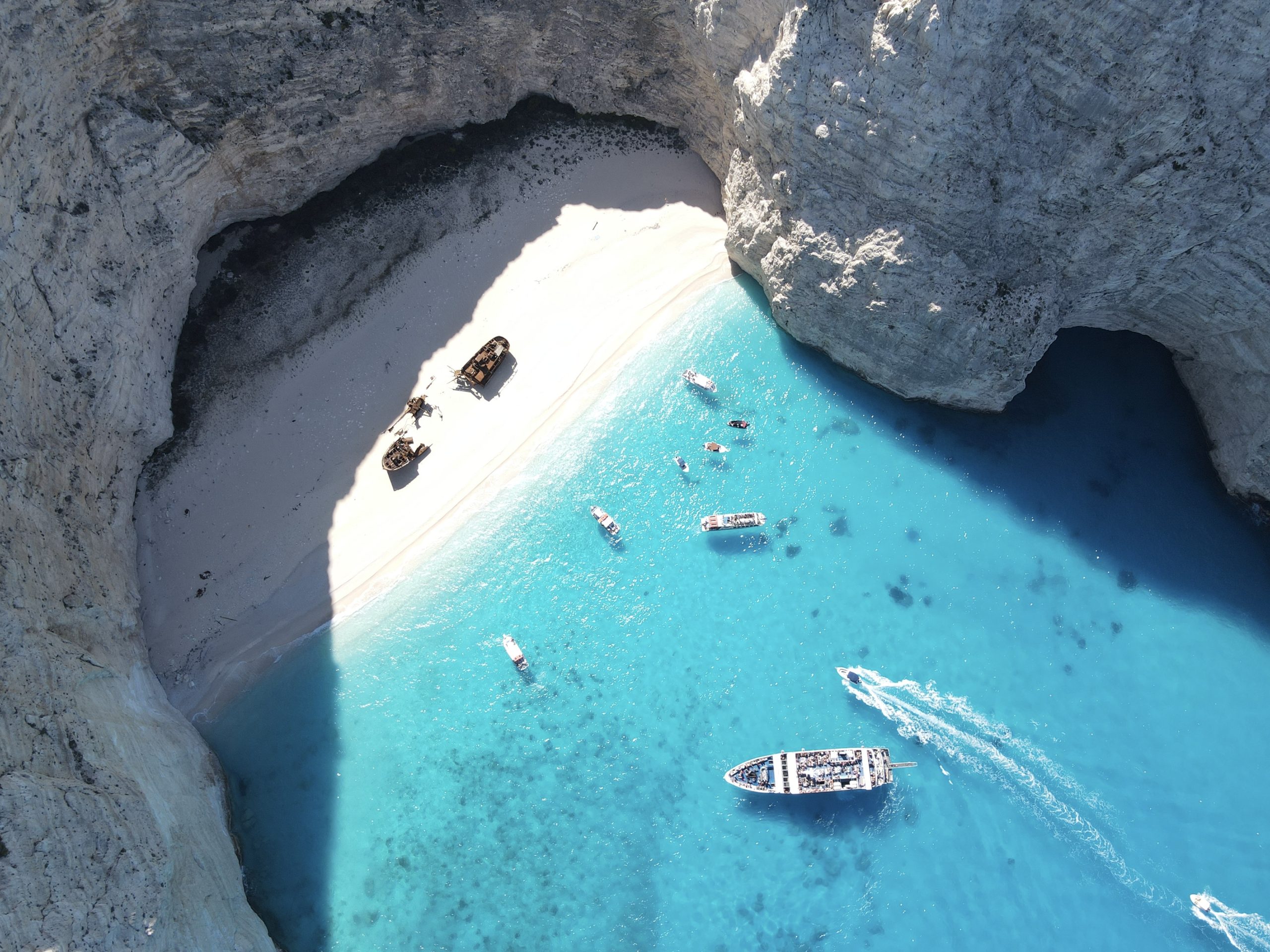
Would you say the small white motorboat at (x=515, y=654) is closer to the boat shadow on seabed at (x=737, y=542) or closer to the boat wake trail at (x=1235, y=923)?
the boat shadow on seabed at (x=737, y=542)

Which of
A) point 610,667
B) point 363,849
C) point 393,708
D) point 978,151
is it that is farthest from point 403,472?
point 978,151

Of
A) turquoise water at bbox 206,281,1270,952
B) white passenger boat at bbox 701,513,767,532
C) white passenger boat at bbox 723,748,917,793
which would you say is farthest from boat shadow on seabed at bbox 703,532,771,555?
white passenger boat at bbox 723,748,917,793

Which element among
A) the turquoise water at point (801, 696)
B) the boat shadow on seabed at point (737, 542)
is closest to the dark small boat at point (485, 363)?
the turquoise water at point (801, 696)

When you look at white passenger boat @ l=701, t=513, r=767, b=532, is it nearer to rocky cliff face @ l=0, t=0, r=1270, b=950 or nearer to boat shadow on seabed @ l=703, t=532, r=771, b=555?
boat shadow on seabed @ l=703, t=532, r=771, b=555

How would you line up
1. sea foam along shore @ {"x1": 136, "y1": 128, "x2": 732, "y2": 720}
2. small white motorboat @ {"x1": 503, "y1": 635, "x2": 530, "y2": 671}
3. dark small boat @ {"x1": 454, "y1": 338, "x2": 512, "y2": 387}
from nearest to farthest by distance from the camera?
small white motorboat @ {"x1": 503, "y1": 635, "x2": 530, "y2": 671}
sea foam along shore @ {"x1": 136, "y1": 128, "x2": 732, "y2": 720}
dark small boat @ {"x1": 454, "y1": 338, "x2": 512, "y2": 387}

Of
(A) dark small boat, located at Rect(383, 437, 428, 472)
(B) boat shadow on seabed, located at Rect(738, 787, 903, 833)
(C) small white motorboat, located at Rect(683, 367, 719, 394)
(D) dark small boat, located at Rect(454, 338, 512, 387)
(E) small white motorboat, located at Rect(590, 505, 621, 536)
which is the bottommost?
(B) boat shadow on seabed, located at Rect(738, 787, 903, 833)

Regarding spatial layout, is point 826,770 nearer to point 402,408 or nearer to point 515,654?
point 515,654
